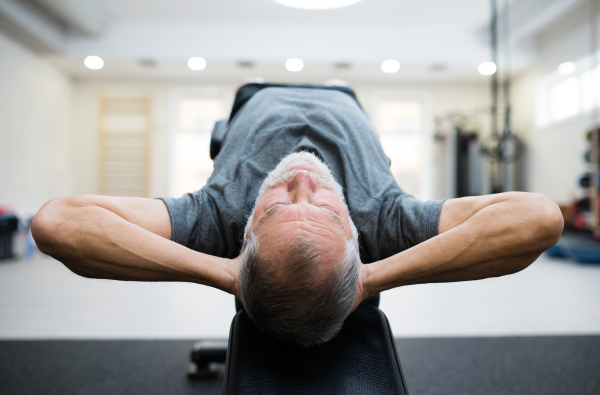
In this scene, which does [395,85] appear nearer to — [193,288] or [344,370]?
[193,288]

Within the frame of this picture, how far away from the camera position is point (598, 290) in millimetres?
2607

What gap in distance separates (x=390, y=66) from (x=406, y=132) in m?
1.43

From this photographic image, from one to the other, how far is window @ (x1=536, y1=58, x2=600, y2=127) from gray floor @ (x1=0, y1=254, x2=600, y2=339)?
106 inches

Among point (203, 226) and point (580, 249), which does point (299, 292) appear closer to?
point (203, 226)

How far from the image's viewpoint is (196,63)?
564 cm

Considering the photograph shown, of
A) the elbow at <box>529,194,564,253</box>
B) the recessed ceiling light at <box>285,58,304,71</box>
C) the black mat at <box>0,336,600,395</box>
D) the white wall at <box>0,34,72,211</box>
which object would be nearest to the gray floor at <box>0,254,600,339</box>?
the black mat at <box>0,336,600,395</box>

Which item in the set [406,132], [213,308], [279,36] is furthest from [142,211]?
[406,132]

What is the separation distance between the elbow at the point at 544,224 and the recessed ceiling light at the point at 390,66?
513 cm

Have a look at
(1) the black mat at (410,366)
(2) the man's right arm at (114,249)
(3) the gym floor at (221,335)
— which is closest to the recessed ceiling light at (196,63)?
(3) the gym floor at (221,335)

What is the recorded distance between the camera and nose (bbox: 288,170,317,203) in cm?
98

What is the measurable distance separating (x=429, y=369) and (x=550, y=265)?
9.73 feet

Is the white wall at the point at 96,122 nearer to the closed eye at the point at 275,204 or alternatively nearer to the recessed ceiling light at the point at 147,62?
the recessed ceiling light at the point at 147,62

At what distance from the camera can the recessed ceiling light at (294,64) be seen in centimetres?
554

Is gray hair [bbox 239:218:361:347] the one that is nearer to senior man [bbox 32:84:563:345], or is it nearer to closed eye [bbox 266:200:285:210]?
senior man [bbox 32:84:563:345]
